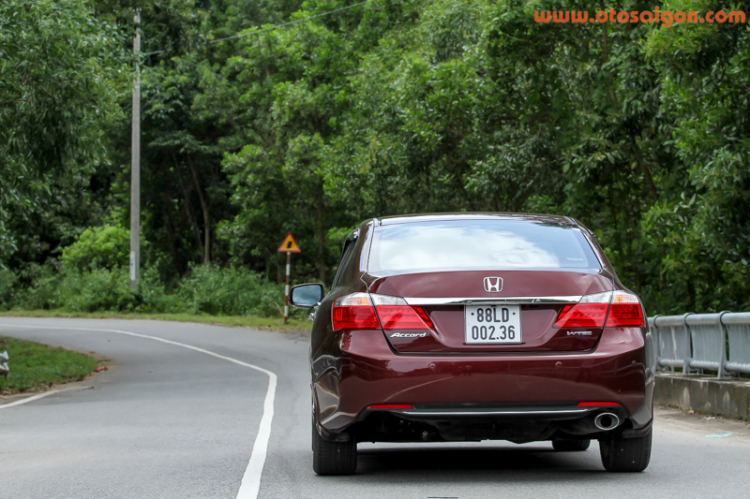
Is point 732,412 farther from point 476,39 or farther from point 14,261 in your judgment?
point 14,261

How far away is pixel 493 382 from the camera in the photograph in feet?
17.8

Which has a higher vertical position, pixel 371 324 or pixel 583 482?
pixel 371 324

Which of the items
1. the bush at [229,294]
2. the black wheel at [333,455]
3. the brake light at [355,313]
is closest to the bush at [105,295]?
the bush at [229,294]

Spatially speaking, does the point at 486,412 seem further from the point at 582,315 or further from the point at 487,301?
the point at 582,315

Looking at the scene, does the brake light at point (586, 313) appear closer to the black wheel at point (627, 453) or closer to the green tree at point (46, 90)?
the black wheel at point (627, 453)

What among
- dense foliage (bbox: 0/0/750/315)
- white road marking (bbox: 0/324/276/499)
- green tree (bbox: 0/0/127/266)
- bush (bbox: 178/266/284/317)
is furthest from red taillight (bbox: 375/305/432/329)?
bush (bbox: 178/266/284/317)

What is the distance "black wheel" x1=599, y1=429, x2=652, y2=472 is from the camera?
6.11 metres

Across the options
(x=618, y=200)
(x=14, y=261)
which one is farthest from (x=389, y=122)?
(x=14, y=261)

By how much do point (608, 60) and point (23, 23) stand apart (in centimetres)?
1038

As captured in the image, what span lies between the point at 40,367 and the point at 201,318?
57.9ft

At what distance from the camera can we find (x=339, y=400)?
569cm

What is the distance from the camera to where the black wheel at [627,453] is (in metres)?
6.11

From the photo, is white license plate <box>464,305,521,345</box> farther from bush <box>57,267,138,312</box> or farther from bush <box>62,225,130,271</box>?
bush <box>62,225,130,271</box>

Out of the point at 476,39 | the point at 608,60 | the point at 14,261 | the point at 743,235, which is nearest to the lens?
the point at 743,235
